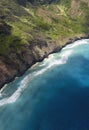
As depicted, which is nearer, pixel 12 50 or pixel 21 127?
pixel 21 127

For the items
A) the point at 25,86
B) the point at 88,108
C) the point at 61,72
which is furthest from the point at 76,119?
the point at 61,72

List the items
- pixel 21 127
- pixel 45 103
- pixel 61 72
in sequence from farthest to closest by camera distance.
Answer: pixel 61 72
pixel 45 103
pixel 21 127

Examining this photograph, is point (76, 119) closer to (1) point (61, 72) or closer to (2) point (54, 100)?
(2) point (54, 100)

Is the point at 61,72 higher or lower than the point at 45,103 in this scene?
lower

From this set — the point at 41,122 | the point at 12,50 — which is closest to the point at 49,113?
the point at 41,122

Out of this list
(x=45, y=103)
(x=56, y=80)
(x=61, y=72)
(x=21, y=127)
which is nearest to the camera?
(x=21, y=127)

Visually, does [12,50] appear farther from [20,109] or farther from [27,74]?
[20,109]
